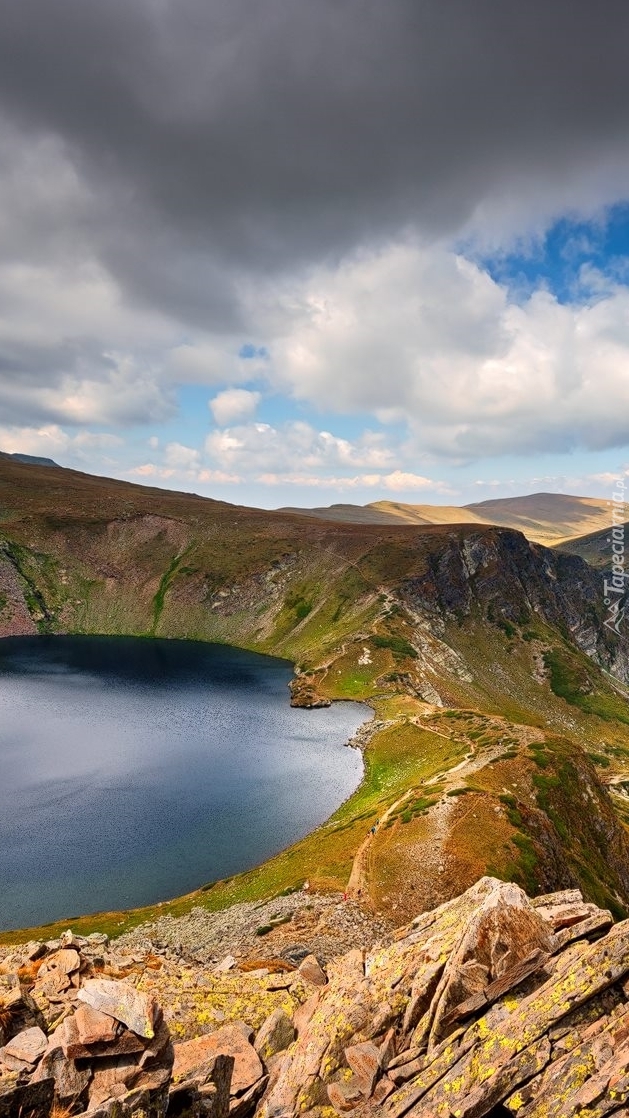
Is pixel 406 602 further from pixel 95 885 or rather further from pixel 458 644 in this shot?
pixel 95 885

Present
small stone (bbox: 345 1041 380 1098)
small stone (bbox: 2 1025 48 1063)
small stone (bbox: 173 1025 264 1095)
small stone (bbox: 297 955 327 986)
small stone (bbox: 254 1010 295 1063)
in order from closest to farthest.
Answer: small stone (bbox: 2 1025 48 1063) → small stone (bbox: 345 1041 380 1098) → small stone (bbox: 173 1025 264 1095) → small stone (bbox: 254 1010 295 1063) → small stone (bbox: 297 955 327 986)

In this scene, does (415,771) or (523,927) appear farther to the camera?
(415,771)

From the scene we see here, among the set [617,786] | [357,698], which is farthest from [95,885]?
[617,786]

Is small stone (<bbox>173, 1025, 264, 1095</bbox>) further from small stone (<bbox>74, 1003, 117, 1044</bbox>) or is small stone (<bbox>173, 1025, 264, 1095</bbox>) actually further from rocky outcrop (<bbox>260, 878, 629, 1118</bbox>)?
small stone (<bbox>74, 1003, 117, 1044</bbox>)

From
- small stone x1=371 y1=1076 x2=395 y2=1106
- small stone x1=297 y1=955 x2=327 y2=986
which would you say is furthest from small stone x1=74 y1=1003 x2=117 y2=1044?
small stone x1=297 y1=955 x2=327 y2=986

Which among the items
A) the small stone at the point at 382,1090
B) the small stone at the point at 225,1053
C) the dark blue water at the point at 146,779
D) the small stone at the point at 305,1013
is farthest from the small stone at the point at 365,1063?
the dark blue water at the point at 146,779

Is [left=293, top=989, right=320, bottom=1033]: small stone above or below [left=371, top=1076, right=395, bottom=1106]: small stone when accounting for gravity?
below

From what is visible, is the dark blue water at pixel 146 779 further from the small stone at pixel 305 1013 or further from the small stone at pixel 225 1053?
the small stone at pixel 225 1053
